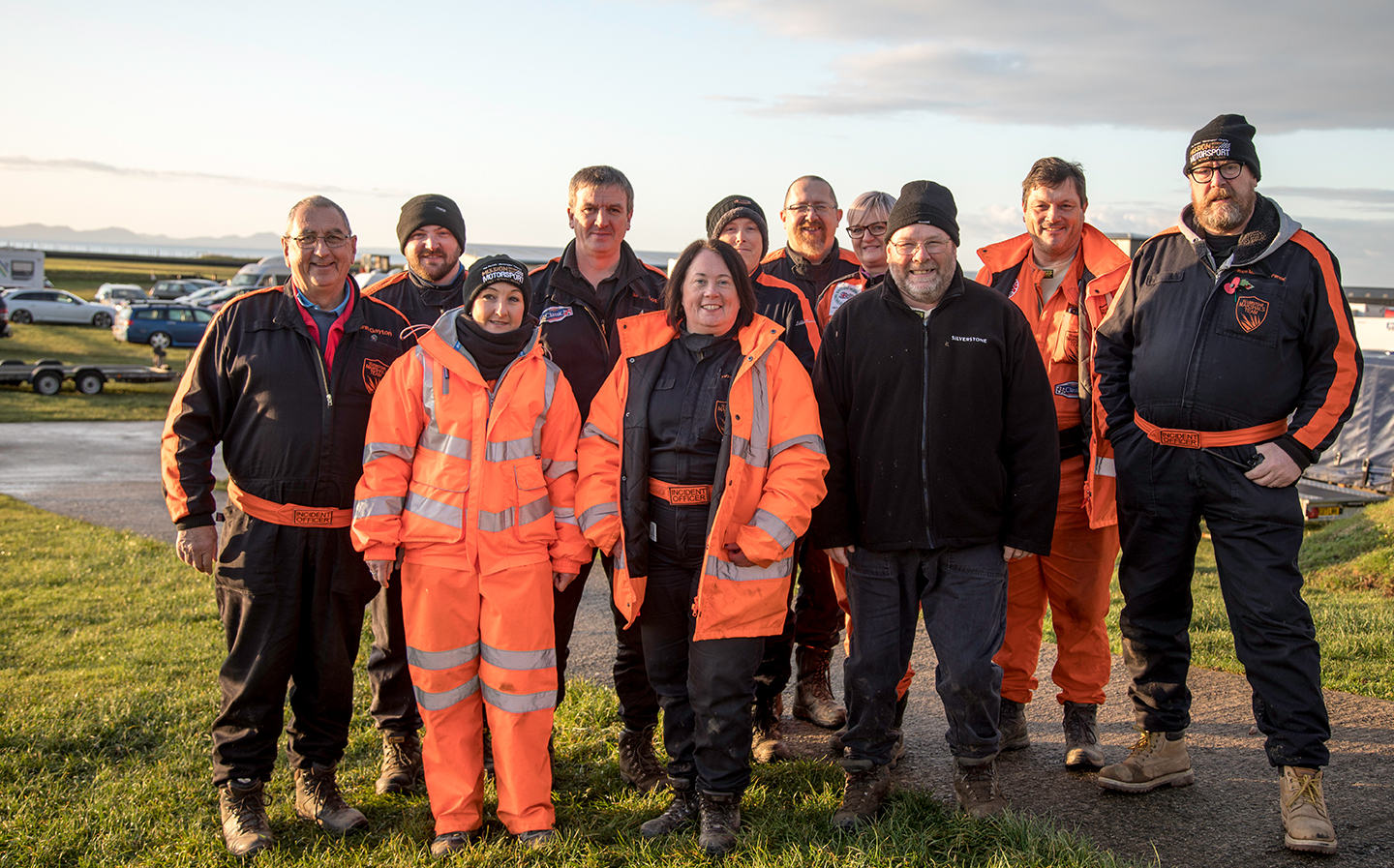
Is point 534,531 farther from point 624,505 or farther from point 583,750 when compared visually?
point 583,750

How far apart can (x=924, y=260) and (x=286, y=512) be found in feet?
9.38

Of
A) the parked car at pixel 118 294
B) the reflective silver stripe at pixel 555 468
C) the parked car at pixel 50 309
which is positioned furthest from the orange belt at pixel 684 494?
the parked car at pixel 118 294

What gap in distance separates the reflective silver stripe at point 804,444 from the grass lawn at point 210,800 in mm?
1489

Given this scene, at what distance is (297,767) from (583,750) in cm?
135

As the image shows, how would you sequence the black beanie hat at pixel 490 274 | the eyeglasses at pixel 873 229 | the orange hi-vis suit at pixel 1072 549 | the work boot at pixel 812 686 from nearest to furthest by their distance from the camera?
the black beanie hat at pixel 490 274
the orange hi-vis suit at pixel 1072 549
the work boot at pixel 812 686
the eyeglasses at pixel 873 229

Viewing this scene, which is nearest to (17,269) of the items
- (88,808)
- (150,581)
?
(150,581)

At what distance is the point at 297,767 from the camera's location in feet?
13.9

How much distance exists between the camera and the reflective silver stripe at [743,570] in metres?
3.73

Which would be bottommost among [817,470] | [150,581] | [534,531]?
[150,581]

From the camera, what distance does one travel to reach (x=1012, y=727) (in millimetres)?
4629

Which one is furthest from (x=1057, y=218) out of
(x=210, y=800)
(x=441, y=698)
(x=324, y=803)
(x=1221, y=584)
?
(x=210, y=800)

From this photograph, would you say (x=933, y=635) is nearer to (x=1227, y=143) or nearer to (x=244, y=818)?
(x=1227, y=143)

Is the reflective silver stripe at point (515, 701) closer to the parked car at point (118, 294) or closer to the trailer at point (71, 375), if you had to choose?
the trailer at point (71, 375)

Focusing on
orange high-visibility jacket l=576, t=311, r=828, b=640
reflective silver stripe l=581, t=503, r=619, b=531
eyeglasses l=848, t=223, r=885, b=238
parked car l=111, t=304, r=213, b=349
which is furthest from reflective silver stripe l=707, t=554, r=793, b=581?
parked car l=111, t=304, r=213, b=349
